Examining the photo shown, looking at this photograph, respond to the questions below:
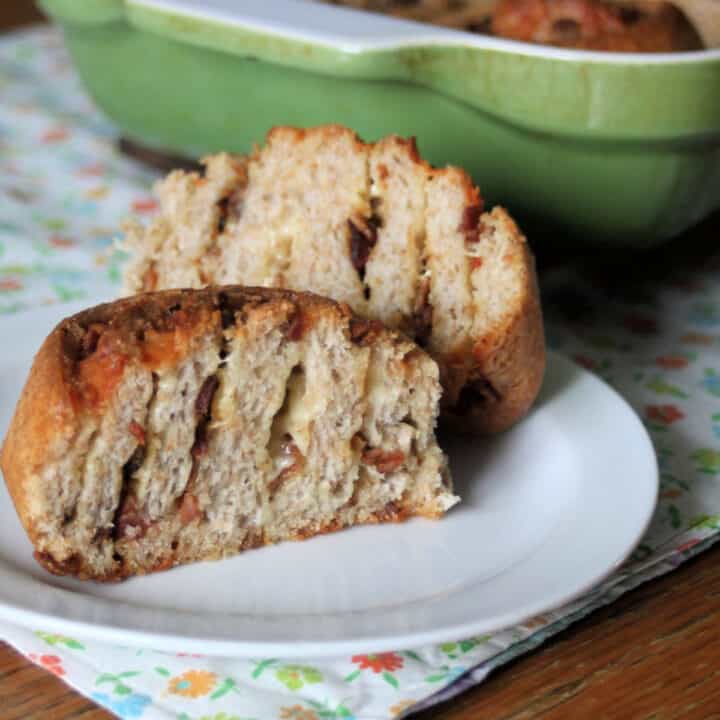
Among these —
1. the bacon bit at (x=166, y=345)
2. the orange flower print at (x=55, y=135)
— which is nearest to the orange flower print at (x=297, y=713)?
the bacon bit at (x=166, y=345)

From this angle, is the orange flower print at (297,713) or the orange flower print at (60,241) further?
the orange flower print at (60,241)

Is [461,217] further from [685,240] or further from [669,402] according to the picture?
[685,240]

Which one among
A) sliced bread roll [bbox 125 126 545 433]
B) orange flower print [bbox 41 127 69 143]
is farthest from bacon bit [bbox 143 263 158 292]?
orange flower print [bbox 41 127 69 143]

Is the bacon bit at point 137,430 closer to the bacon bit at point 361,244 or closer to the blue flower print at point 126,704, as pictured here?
the blue flower print at point 126,704

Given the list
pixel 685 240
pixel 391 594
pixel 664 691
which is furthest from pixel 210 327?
pixel 685 240

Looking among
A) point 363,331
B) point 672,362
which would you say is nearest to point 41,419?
point 363,331

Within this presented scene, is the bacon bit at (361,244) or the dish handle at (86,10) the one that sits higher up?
the dish handle at (86,10)

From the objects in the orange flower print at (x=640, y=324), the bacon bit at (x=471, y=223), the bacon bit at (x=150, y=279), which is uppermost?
the bacon bit at (x=471, y=223)
